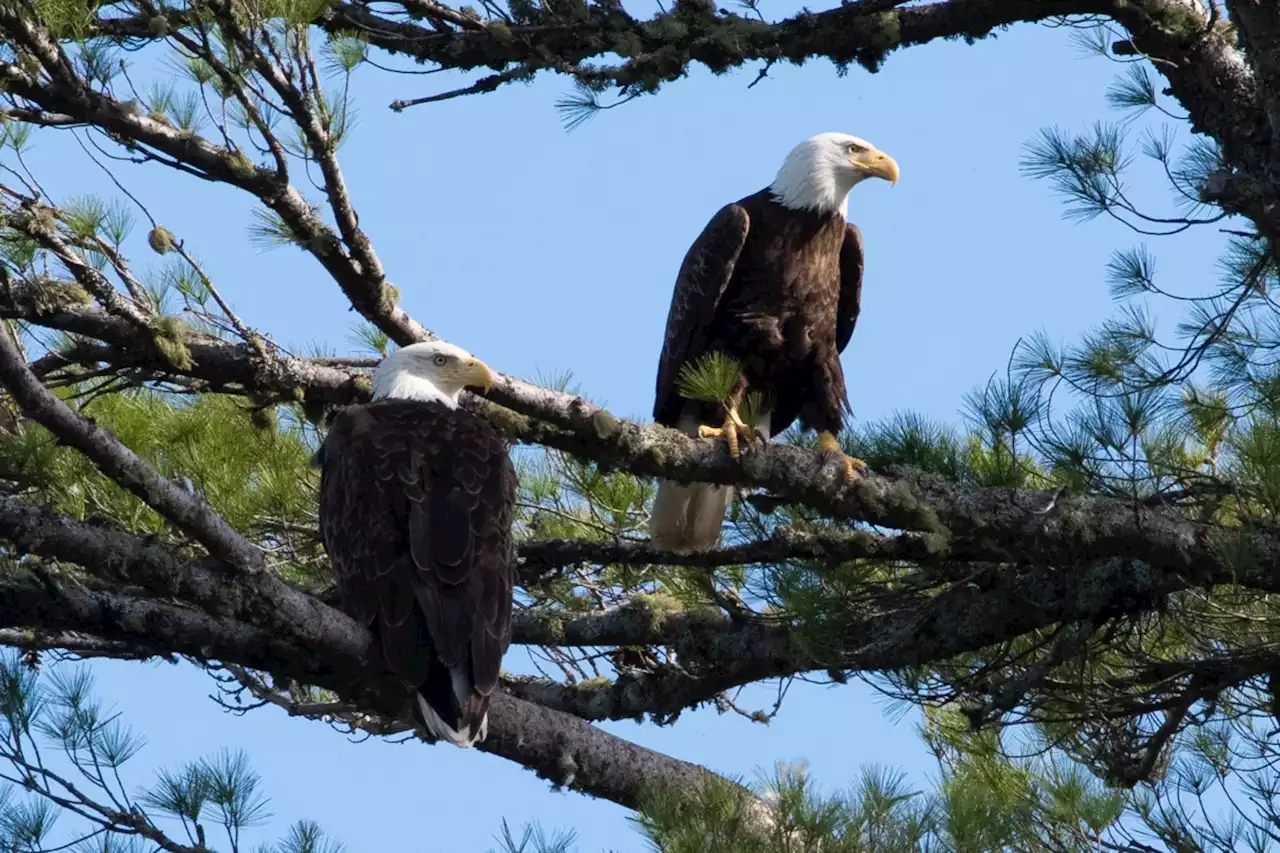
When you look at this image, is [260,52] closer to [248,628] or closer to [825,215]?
[248,628]

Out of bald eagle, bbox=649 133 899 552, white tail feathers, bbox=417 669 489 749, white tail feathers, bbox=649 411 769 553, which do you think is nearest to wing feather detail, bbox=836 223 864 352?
bald eagle, bbox=649 133 899 552

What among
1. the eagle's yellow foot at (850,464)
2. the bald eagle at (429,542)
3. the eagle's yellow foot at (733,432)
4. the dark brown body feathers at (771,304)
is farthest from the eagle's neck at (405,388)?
the eagle's yellow foot at (850,464)

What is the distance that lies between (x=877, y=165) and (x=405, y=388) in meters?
2.02

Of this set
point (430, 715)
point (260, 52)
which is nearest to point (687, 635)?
point (430, 715)

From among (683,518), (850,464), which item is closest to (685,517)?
(683,518)

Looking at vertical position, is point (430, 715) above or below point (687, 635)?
below

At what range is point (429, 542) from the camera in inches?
165

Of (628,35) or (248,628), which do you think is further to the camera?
(628,35)

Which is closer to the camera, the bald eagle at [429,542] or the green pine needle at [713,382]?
the bald eagle at [429,542]

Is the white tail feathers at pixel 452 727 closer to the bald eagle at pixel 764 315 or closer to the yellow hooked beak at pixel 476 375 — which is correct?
the yellow hooked beak at pixel 476 375

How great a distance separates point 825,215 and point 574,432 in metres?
1.79

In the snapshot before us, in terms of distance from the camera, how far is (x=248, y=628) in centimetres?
361

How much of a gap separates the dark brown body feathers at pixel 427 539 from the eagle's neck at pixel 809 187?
5.47 feet

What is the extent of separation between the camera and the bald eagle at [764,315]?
5641 mm
